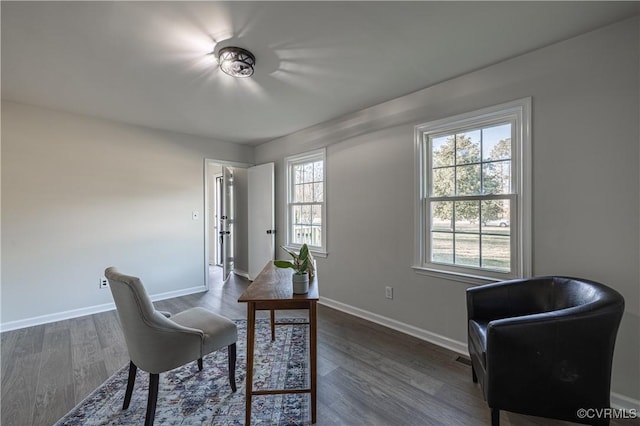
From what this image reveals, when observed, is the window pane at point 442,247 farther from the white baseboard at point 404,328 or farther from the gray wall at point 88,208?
the gray wall at point 88,208

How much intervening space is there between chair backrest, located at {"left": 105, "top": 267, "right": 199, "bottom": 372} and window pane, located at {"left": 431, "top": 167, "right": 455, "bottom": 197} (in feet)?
7.64

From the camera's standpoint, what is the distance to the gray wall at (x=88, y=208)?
2.88 meters

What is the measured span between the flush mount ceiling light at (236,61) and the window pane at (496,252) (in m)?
2.35

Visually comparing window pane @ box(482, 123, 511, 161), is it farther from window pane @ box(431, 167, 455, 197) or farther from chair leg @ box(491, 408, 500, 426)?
chair leg @ box(491, 408, 500, 426)

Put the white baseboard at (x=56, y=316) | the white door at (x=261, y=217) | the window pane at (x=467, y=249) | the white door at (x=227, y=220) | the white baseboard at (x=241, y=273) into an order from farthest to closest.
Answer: the white baseboard at (x=241, y=273) → the white door at (x=227, y=220) → the white door at (x=261, y=217) → the white baseboard at (x=56, y=316) → the window pane at (x=467, y=249)

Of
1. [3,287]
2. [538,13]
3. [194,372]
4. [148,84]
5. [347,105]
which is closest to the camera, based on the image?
[538,13]

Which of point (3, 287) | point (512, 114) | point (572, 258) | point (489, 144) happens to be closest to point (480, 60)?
point (512, 114)

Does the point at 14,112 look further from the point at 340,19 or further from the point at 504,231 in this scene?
the point at 504,231

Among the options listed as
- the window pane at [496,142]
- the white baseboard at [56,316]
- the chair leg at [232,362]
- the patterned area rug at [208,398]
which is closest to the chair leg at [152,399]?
the patterned area rug at [208,398]

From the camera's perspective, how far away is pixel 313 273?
187 centimetres

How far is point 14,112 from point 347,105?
3.51 m

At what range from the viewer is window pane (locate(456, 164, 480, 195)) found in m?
2.33

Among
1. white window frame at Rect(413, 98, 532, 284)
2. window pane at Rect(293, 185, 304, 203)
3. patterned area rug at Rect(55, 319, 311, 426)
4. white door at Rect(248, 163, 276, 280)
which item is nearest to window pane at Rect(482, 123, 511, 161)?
white window frame at Rect(413, 98, 532, 284)

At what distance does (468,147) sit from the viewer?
7.84 ft
